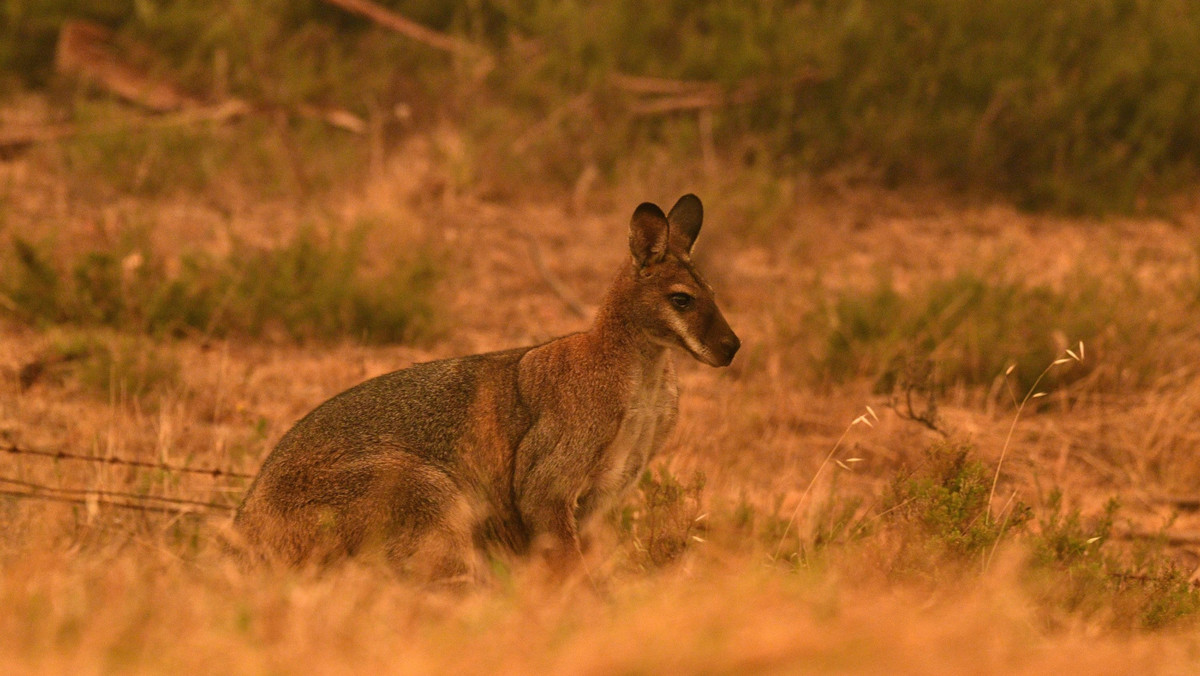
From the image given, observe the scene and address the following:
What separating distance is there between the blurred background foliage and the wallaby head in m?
5.89

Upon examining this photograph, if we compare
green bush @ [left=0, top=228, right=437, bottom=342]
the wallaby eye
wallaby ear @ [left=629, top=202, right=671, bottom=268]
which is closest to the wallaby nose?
the wallaby eye

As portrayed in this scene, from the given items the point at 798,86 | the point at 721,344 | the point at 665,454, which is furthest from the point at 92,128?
the point at 721,344

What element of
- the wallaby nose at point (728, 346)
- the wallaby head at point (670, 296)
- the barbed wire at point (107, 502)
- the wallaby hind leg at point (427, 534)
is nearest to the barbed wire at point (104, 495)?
the barbed wire at point (107, 502)

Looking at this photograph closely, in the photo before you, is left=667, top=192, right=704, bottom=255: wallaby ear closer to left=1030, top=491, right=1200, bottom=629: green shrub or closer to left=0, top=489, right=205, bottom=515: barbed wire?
left=1030, top=491, right=1200, bottom=629: green shrub

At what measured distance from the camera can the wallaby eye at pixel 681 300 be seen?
424 cm

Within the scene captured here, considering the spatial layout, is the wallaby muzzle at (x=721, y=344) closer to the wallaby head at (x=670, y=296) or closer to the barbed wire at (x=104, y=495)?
the wallaby head at (x=670, y=296)

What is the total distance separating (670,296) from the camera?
4.27 meters

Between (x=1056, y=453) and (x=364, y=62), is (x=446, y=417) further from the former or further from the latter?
(x=364, y=62)

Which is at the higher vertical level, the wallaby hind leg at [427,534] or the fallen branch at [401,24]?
the fallen branch at [401,24]

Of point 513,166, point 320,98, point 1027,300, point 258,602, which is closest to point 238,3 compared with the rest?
point 320,98

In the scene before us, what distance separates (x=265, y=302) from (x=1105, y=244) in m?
6.16

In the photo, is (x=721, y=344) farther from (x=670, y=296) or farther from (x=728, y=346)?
(x=670, y=296)

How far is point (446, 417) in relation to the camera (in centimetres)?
425

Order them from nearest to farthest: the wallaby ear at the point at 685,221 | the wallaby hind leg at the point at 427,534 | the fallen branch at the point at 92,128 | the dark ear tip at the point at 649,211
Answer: the wallaby hind leg at the point at 427,534 → the dark ear tip at the point at 649,211 → the wallaby ear at the point at 685,221 → the fallen branch at the point at 92,128
